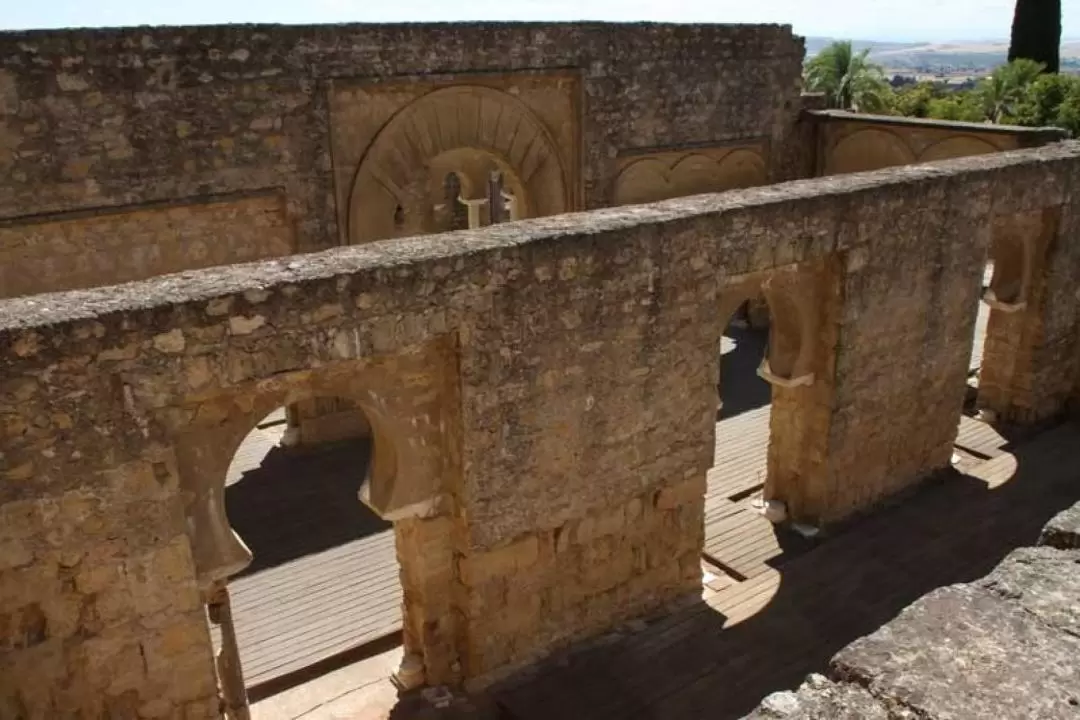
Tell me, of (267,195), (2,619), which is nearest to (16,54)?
(267,195)

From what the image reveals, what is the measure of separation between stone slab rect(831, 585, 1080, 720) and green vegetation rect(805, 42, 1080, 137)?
19.4 meters

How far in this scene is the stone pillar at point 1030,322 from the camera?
32.8 feet

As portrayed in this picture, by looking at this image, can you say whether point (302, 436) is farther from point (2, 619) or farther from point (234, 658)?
point (2, 619)

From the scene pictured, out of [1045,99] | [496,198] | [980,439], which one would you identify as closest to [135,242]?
[980,439]

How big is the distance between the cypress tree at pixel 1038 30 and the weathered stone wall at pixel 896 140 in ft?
48.9

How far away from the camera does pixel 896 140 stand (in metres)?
13.6

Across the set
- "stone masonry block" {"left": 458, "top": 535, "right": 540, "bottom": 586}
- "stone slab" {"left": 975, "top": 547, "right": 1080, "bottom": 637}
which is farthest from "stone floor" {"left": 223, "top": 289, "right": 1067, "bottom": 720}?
"stone slab" {"left": 975, "top": 547, "right": 1080, "bottom": 637}

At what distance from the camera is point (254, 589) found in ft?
25.1

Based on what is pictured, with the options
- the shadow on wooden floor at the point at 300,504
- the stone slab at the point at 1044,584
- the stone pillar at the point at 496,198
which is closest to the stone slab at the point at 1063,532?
the stone slab at the point at 1044,584

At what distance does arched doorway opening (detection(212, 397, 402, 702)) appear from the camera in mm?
6945

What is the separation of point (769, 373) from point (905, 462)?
6.33 feet

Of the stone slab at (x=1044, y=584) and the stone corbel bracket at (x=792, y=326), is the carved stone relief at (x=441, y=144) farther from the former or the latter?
the stone slab at (x=1044, y=584)

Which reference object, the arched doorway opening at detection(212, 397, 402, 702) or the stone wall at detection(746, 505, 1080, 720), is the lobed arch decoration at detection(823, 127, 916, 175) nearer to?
the arched doorway opening at detection(212, 397, 402, 702)

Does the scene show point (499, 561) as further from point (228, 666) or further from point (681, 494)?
point (228, 666)
